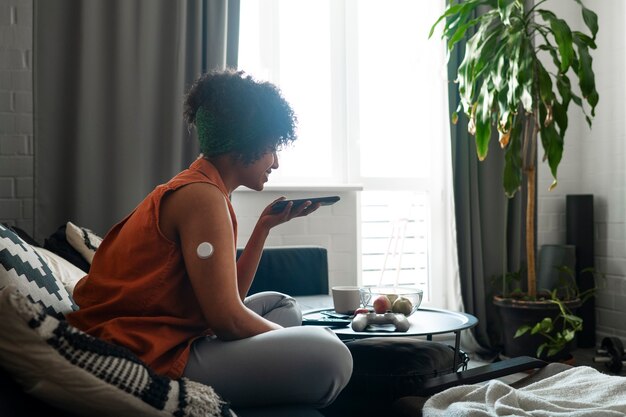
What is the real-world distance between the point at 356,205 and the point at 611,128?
158cm

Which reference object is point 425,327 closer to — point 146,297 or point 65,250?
point 146,297

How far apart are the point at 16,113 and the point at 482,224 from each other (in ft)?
8.21

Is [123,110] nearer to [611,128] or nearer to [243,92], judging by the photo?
[243,92]

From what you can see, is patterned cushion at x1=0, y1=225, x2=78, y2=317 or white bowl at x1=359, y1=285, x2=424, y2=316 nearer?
patterned cushion at x1=0, y1=225, x2=78, y2=317

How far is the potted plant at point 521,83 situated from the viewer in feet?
10.3

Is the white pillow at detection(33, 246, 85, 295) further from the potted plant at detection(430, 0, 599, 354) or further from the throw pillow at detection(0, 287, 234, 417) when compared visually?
the potted plant at detection(430, 0, 599, 354)

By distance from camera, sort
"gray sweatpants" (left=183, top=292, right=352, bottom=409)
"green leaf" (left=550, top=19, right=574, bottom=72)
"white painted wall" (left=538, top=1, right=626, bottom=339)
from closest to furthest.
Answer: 1. "gray sweatpants" (left=183, top=292, right=352, bottom=409)
2. "green leaf" (left=550, top=19, right=574, bottom=72)
3. "white painted wall" (left=538, top=1, right=626, bottom=339)

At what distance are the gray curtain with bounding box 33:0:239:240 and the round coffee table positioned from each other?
136 centimetres

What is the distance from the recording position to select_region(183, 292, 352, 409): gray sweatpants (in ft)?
3.99

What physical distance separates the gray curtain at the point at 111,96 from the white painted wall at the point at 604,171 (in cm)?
221

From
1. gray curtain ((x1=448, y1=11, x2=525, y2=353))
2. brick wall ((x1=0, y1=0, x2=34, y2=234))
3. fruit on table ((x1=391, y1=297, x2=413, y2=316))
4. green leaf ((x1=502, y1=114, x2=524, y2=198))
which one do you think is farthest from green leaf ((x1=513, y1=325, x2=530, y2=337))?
brick wall ((x1=0, y1=0, x2=34, y2=234))

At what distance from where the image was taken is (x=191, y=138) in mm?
3271

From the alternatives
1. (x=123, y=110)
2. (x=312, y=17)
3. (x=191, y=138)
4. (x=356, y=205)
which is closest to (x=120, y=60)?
(x=123, y=110)

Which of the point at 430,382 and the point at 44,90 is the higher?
the point at 44,90
